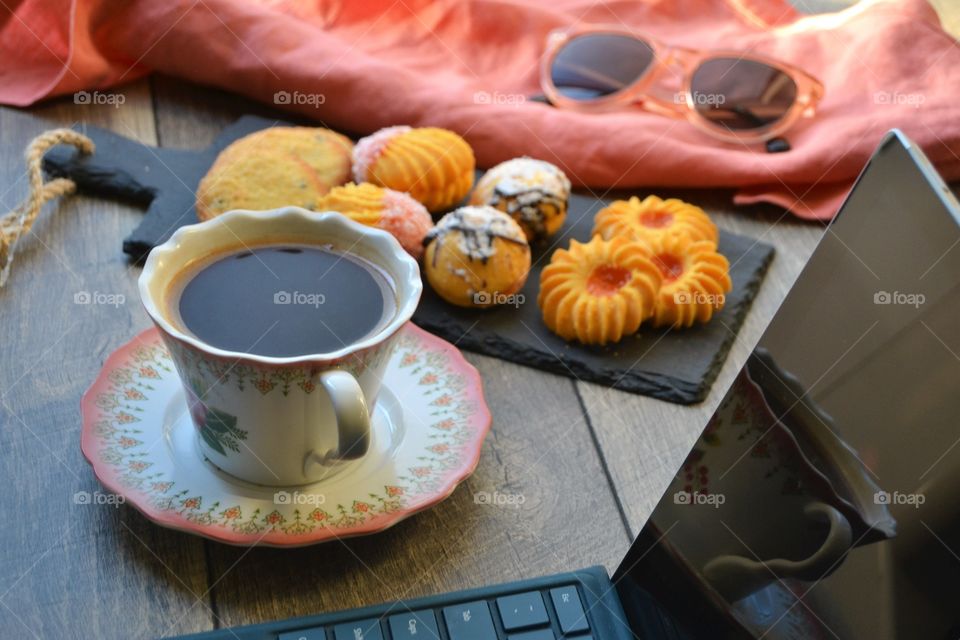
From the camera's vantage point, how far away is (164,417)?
66 cm

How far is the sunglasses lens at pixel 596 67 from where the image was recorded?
111cm

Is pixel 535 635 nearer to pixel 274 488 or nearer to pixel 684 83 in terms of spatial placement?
pixel 274 488

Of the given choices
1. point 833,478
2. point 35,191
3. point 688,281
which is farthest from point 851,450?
point 35,191

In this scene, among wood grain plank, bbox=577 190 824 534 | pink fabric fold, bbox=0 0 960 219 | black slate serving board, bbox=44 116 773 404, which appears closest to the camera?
wood grain plank, bbox=577 190 824 534

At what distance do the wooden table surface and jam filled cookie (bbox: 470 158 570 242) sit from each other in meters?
0.16

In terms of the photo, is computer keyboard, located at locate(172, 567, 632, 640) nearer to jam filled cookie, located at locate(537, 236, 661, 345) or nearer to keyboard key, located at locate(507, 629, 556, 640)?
keyboard key, located at locate(507, 629, 556, 640)

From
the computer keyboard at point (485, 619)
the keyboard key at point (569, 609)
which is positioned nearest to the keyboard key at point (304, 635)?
the computer keyboard at point (485, 619)

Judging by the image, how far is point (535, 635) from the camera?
546 millimetres

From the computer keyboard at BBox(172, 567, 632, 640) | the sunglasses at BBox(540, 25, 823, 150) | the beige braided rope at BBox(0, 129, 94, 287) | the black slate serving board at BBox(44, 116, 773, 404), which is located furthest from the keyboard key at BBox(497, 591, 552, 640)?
the sunglasses at BBox(540, 25, 823, 150)

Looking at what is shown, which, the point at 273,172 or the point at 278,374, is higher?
the point at 278,374

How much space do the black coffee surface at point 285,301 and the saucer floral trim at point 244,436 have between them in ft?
0.11

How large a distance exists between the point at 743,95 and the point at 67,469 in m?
0.76

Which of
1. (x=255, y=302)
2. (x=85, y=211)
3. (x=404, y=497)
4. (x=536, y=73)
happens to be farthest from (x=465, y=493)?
(x=536, y=73)

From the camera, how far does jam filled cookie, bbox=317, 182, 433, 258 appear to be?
851 mm
